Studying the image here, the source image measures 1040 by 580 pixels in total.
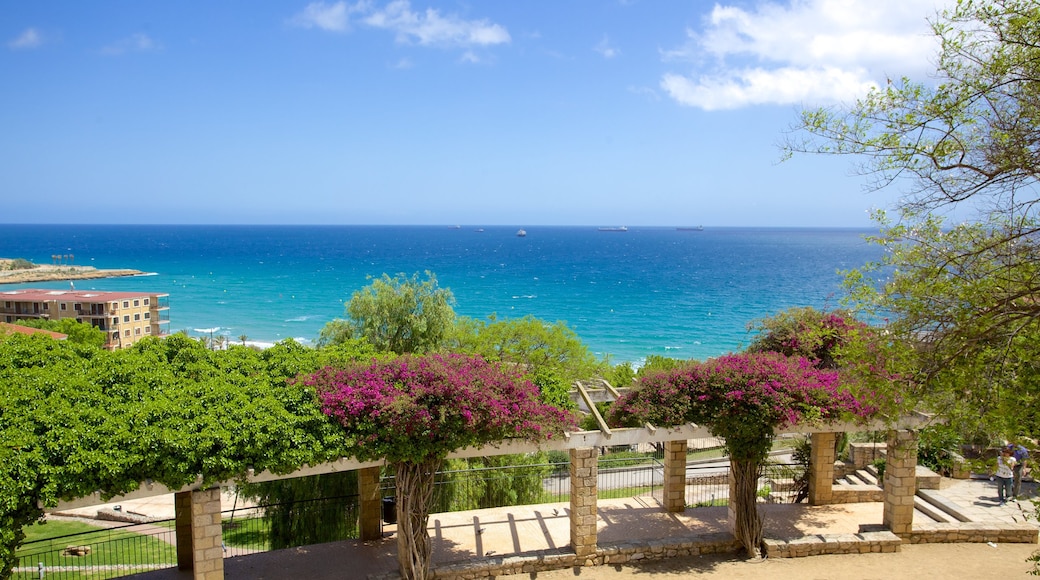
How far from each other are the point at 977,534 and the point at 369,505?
509 inches

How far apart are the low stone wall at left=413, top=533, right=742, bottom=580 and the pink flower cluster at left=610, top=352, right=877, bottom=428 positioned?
2553 millimetres

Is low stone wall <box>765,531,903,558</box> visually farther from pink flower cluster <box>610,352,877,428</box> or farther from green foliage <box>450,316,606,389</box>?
green foliage <box>450,316,606,389</box>

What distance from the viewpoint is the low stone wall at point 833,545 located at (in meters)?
13.5

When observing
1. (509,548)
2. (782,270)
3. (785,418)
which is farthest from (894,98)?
(782,270)

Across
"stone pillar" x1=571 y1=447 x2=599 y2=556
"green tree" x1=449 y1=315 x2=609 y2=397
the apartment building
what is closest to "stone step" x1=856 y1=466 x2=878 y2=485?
"stone pillar" x1=571 y1=447 x2=599 y2=556

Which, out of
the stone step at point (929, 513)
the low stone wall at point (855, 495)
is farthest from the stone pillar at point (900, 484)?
the low stone wall at point (855, 495)

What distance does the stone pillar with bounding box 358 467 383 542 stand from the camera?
561 inches

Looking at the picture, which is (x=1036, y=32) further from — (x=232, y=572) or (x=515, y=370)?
(x=232, y=572)

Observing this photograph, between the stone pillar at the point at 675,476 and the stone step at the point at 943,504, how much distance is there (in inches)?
227

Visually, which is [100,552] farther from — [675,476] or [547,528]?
[675,476]

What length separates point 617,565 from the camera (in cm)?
1312

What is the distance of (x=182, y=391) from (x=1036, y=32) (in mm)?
12519

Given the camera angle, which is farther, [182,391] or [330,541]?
[330,541]

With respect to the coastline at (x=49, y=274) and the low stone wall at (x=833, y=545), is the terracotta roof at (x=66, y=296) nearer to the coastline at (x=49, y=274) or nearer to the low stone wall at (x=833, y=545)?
the coastline at (x=49, y=274)
